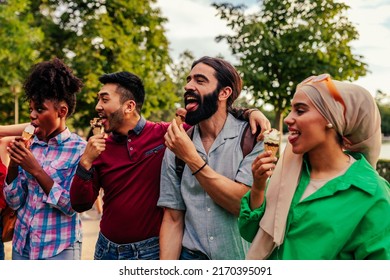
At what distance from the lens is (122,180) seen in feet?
11.1

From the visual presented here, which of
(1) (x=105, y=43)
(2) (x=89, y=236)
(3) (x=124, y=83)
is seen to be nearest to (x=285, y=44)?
(1) (x=105, y=43)

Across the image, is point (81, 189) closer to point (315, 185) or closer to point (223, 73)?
point (223, 73)

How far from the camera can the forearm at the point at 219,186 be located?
273 cm

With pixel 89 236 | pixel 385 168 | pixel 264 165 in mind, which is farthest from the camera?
pixel 385 168

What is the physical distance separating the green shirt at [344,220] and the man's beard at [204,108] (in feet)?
3.08

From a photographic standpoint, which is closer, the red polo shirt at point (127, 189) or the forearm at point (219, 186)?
the forearm at point (219, 186)

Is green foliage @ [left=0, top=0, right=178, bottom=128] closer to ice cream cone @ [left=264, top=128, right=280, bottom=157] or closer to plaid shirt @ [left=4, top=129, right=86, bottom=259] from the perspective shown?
plaid shirt @ [left=4, top=129, right=86, bottom=259]

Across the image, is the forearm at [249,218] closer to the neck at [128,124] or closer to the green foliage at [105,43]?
the neck at [128,124]

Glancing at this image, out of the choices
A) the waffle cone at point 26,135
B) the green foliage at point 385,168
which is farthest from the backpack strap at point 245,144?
the green foliage at point 385,168

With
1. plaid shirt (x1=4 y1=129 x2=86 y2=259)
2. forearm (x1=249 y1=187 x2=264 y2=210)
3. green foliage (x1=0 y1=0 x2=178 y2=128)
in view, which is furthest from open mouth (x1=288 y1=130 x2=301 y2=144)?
green foliage (x1=0 y1=0 x2=178 y2=128)

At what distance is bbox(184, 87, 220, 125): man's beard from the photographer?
2.99 metres

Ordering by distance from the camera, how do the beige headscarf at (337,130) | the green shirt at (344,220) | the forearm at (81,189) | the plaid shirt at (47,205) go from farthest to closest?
1. the plaid shirt at (47,205)
2. the forearm at (81,189)
3. the beige headscarf at (337,130)
4. the green shirt at (344,220)

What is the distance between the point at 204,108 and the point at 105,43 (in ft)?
62.3

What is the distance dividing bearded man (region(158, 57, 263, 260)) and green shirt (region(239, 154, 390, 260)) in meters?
0.61
